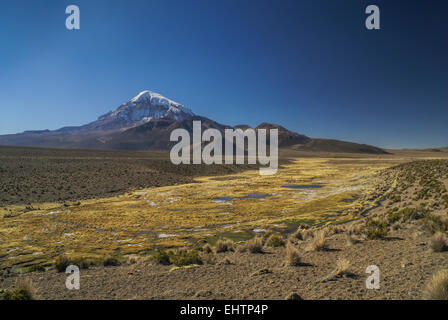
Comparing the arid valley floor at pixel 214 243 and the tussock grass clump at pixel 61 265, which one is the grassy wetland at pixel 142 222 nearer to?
the arid valley floor at pixel 214 243

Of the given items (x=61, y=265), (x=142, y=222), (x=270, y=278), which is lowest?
(x=142, y=222)

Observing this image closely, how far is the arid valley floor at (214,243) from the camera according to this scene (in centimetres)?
639

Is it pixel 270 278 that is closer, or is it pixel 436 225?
pixel 270 278

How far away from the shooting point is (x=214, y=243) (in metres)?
14.1

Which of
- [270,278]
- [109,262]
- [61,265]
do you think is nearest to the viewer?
[270,278]

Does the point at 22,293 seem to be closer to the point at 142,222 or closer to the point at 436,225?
the point at 142,222

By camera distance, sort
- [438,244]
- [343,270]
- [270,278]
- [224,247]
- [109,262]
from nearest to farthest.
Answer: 1. [343,270]
2. [270,278]
3. [438,244]
4. [109,262]
5. [224,247]

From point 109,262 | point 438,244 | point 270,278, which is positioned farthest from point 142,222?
point 438,244

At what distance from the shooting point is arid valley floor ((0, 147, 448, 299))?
639 cm

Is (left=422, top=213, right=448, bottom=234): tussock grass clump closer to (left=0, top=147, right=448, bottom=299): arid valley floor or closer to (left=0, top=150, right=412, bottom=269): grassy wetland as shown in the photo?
(left=0, top=147, right=448, bottom=299): arid valley floor

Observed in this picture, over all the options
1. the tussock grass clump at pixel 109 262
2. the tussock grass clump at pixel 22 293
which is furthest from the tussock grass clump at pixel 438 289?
the tussock grass clump at pixel 109 262

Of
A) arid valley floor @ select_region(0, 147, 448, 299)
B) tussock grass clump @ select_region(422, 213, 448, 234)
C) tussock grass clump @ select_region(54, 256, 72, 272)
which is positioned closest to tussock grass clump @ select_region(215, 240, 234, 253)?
arid valley floor @ select_region(0, 147, 448, 299)

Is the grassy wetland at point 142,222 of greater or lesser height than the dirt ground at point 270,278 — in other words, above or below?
below

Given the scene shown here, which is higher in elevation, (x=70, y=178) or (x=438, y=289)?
(x=438, y=289)
